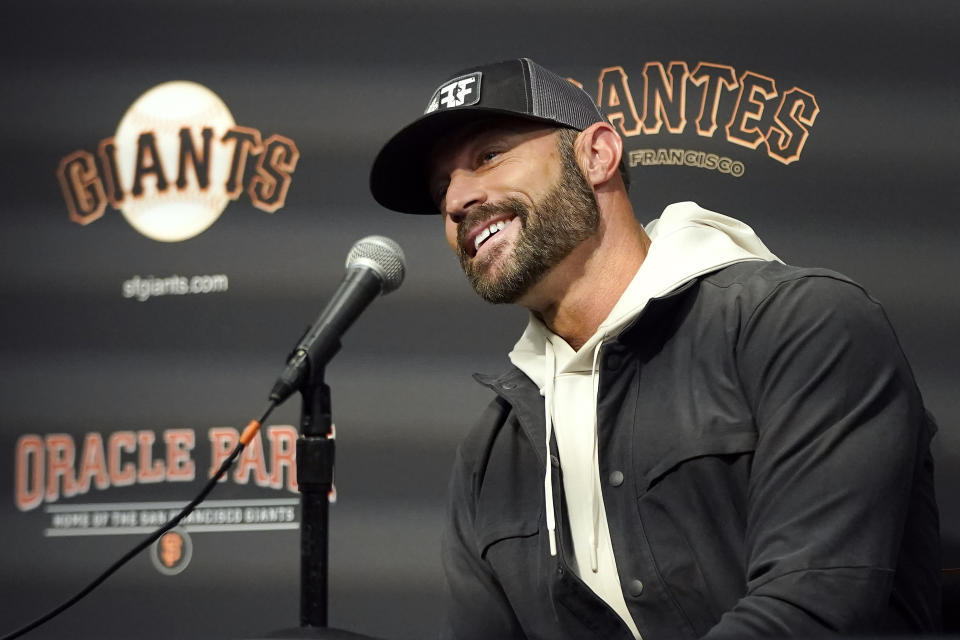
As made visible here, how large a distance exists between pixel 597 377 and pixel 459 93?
0.54 metres

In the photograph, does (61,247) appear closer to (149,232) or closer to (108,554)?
(149,232)

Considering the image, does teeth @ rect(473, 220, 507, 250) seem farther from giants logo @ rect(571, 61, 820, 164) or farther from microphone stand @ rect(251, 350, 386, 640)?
giants logo @ rect(571, 61, 820, 164)

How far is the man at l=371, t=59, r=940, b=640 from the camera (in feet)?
4.18

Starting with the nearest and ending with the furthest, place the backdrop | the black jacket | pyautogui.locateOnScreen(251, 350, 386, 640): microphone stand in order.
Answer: the black jacket < pyautogui.locateOnScreen(251, 350, 386, 640): microphone stand < the backdrop

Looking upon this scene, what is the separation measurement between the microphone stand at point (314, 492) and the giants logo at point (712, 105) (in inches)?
47.0

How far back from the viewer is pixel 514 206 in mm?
1729

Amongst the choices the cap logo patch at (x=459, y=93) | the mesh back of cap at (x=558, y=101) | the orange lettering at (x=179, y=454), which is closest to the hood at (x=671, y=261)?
the mesh back of cap at (x=558, y=101)

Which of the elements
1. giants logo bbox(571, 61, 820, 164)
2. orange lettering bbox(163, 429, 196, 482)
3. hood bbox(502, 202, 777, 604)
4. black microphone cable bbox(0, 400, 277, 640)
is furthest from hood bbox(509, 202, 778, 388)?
orange lettering bbox(163, 429, 196, 482)

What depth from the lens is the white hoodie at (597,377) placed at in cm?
157

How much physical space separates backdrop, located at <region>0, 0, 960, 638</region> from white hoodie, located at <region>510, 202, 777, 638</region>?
63 centimetres

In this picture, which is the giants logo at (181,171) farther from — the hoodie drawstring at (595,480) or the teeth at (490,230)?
the hoodie drawstring at (595,480)

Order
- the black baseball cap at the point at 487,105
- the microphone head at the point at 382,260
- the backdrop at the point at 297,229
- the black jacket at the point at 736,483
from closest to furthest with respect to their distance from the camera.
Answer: the black jacket at the point at 736,483 < the microphone head at the point at 382,260 < the black baseball cap at the point at 487,105 < the backdrop at the point at 297,229

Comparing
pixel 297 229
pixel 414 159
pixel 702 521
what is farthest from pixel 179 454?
pixel 702 521

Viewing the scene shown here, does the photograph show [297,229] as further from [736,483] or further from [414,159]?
[736,483]
